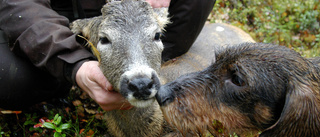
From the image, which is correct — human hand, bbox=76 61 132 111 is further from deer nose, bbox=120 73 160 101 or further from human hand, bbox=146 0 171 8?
human hand, bbox=146 0 171 8

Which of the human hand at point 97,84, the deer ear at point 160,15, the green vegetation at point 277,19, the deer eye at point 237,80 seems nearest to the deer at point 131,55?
the deer ear at point 160,15

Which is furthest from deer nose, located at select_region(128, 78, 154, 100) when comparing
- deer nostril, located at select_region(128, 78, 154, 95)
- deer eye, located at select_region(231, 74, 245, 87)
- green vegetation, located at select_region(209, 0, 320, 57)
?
green vegetation, located at select_region(209, 0, 320, 57)

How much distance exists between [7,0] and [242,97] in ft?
12.5

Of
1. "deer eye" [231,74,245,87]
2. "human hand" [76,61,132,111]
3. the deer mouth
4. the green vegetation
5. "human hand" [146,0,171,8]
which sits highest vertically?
"human hand" [146,0,171,8]

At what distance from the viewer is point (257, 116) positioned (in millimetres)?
3127

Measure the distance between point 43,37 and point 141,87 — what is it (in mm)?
1832

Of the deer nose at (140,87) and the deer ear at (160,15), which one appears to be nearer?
the deer nose at (140,87)

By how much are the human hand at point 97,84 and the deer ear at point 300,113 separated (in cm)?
202

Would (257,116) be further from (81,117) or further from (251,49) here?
(81,117)

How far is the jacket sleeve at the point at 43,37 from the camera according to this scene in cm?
368

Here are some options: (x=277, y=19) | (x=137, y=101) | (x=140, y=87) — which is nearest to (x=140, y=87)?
(x=140, y=87)

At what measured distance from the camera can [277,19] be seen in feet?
30.1

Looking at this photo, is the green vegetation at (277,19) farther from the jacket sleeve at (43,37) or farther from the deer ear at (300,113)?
the jacket sleeve at (43,37)

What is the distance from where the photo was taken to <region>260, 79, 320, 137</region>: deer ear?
103 inches
